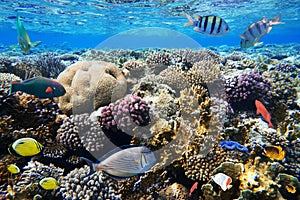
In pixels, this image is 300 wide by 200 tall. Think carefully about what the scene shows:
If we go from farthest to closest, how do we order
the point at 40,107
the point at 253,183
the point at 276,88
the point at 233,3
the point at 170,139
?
1. the point at 233,3
2. the point at 276,88
3. the point at 40,107
4. the point at 170,139
5. the point at 253,183

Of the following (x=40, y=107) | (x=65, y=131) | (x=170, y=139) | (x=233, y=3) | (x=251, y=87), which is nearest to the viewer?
(x=170, y=139)

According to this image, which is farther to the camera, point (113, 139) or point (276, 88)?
point (276, 88)

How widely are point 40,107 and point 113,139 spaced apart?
1825 mm

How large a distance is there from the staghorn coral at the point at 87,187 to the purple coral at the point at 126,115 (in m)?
0.92

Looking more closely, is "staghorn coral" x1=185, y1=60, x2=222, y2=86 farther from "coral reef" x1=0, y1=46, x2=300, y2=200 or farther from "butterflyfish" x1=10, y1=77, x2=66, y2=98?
"butterflyfish" x1=10, y1=77, x2=66, y2=98

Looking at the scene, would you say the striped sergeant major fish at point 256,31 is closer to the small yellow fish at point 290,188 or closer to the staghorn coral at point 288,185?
the staghorn coral at point 288,185

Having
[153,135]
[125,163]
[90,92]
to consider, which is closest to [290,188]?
[153,135]

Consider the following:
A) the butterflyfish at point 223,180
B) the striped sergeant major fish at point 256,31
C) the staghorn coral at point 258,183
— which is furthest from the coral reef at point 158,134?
the striped sergeant major fish at point 256,31

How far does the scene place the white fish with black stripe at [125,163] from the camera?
220 cm

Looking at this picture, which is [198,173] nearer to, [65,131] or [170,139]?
[170,139]

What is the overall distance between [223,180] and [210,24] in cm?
284

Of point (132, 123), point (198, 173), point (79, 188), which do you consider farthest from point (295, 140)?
point (79, 188)

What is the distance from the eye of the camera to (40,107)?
4230 millimetres

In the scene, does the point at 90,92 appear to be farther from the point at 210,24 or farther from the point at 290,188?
the point at 290,188
